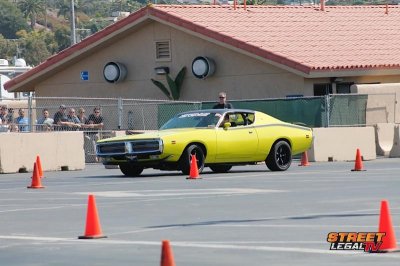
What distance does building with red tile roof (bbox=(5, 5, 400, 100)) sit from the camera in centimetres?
4219

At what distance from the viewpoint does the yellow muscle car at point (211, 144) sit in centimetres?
2691

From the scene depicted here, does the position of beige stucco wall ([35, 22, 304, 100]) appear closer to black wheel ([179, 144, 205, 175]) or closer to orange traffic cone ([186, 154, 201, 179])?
black wheel ([179, 144, 205, 175])

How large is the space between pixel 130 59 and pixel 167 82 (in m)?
2.05

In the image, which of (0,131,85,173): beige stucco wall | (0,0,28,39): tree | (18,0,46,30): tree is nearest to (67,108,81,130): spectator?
(0,131,85,173): beige stucco wall

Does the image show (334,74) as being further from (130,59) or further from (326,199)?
(326,199)

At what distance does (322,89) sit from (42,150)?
42.3 ft

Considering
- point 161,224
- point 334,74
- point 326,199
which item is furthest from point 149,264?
point 334,74

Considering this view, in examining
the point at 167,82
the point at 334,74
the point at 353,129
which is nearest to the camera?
the point at 353,129

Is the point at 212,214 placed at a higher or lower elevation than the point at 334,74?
lower

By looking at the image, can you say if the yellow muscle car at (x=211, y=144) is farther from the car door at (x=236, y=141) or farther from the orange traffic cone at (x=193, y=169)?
the orange traffic cone at (x=193, y=169)

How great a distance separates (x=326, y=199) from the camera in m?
20.2

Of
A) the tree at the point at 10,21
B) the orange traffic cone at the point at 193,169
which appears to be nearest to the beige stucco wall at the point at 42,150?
Result: the orange traffic cone at the point at 193,169

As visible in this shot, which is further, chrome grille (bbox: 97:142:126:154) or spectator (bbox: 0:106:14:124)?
spectator (bbox: 0:106:14:124)

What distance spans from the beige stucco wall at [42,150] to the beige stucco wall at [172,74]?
35.4 ft
